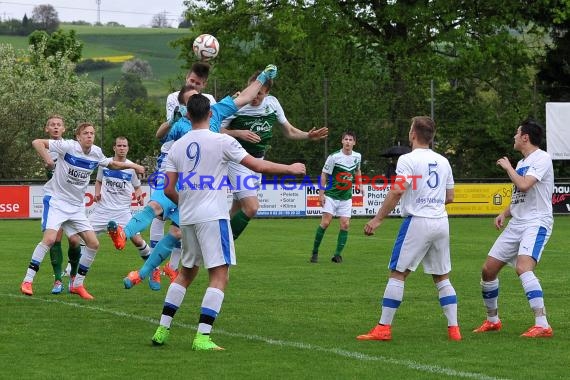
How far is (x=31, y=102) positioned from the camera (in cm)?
4431

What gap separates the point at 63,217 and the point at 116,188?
3914 mm

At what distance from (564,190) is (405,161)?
2774 centimetres

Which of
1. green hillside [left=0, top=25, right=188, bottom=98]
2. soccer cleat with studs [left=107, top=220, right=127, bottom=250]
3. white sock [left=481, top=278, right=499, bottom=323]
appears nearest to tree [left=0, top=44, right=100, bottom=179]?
soccer cleat with studs [left=107, top=220, right=127, bottom=250]

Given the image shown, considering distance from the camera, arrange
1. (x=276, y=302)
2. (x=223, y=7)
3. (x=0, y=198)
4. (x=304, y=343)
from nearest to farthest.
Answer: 1. (x=304, y=343)
2. (x=276, y=302)
3. (x=0, y=198)
4. (x=223, y=7)

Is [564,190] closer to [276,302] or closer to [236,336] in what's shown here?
[276,302]

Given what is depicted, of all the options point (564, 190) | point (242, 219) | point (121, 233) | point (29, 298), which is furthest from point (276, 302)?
point (564, 190)

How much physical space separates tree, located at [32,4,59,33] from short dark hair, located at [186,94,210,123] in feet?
420

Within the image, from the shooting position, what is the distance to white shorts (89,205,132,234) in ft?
53.6

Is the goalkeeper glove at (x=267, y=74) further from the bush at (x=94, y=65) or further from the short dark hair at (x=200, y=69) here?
the bush at (x=94, y=65)

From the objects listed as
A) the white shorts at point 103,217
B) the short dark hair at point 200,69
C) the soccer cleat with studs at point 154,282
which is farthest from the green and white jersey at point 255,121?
the white shorts at point 103,217

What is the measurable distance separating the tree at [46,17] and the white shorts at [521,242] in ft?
419

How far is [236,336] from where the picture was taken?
977cm

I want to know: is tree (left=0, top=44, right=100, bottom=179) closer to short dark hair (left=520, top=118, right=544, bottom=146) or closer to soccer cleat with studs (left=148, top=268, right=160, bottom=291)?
soccer cleat with studs (left=148, top=268, right=160, bottom=291)

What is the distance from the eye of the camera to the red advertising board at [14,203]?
3372 cm
